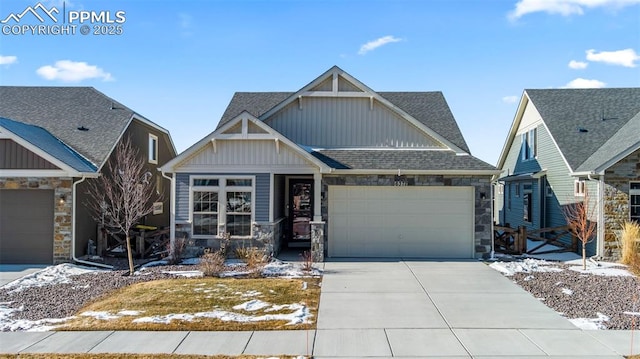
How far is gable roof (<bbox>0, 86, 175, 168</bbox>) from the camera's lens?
15.0 metres

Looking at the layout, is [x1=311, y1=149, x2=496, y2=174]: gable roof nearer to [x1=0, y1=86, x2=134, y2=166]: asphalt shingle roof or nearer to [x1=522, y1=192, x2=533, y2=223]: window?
[x1=522, y1=192, x2=533, y2=223]: window

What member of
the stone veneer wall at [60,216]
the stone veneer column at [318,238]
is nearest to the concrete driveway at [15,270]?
the stone veneer wall at [60,216]

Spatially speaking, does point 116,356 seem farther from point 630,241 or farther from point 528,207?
point 528,207

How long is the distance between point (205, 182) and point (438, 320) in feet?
27.2

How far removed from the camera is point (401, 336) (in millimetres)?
6828

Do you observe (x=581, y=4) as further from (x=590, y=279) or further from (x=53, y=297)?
(x=53, y=297)

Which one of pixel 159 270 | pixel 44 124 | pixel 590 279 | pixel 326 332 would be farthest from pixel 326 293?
pixel 44 124

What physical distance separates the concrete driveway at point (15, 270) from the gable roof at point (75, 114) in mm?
3519

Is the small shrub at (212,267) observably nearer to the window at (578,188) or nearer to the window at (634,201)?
the window at (578,188)

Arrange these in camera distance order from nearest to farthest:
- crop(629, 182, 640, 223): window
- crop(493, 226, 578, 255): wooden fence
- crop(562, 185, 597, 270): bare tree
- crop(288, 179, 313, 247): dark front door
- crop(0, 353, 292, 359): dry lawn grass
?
crop(0, 353, 292, 359): dry lawn grass
crop(562, 185, 597, 270): bare tree
crop(629, 182, 640, 223): window
crop(493, 226, 578, 255): wooden fence
crop(288, 179, 313, 247): dark front door

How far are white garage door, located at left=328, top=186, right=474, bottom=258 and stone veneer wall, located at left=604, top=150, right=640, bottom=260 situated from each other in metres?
4.02

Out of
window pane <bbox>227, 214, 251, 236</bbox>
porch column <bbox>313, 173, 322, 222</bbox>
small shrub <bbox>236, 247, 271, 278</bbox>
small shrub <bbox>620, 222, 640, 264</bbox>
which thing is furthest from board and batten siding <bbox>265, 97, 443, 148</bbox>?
small shrub <bbox>620, 222, 640, 264</bbox>

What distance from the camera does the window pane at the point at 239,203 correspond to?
523 inches

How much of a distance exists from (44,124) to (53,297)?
907 centimetres
